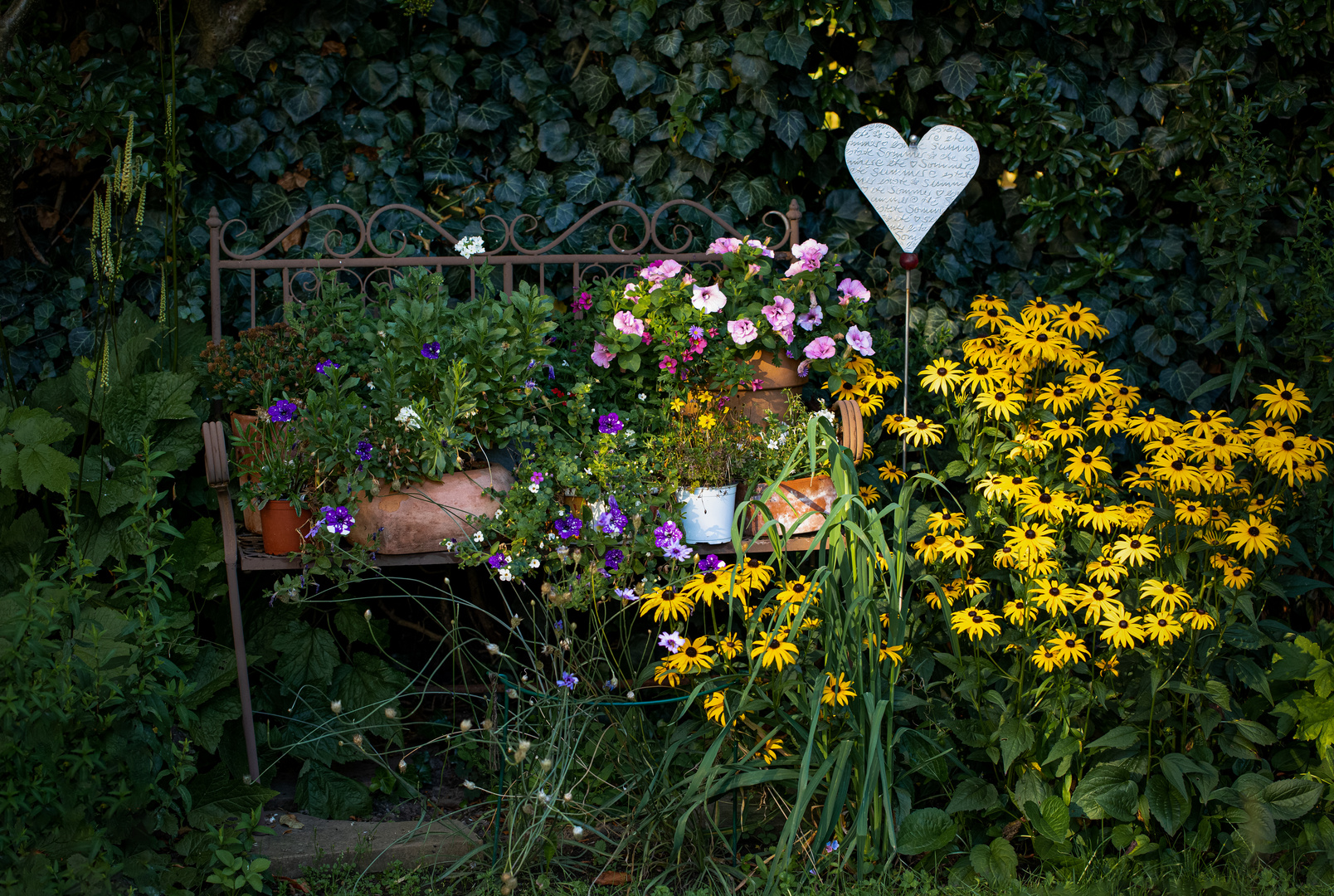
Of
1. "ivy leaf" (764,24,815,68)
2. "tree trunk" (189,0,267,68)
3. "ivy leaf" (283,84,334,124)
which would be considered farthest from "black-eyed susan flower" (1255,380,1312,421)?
"tree trunk" (189,0,267,68)

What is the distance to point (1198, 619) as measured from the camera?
2047 millimetres

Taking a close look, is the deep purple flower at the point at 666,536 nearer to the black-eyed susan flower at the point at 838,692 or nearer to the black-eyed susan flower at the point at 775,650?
the black-eyed susan flower at the point at 775,650

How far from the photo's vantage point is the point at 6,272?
10.2 ft

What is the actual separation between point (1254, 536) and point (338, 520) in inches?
75.8

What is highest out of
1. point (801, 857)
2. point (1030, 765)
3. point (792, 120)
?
point (792, 120)

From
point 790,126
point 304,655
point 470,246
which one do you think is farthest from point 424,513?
point 790,126

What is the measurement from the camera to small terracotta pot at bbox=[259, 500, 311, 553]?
7.68 feet

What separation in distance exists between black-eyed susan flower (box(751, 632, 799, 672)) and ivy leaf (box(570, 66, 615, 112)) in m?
1.81

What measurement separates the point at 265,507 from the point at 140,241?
1.22 m

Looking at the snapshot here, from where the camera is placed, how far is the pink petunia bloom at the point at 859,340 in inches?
106

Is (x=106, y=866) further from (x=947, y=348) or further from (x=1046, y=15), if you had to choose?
(x=1046, y=15)

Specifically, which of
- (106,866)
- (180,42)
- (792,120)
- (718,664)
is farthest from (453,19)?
(106,866)

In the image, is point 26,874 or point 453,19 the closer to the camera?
point 26,874

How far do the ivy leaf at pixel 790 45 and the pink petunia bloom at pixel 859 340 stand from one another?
2.80 feet
